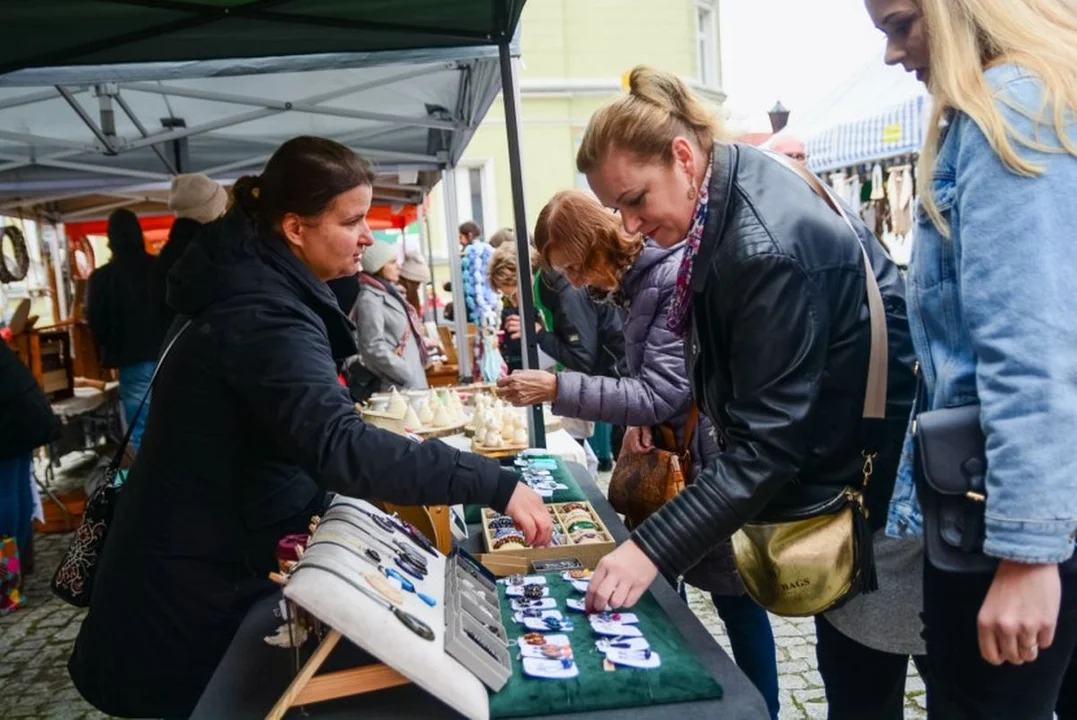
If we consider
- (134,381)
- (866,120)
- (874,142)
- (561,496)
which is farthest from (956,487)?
(866,120)

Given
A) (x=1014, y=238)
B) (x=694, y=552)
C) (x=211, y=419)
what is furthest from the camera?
(x=211, y=419)

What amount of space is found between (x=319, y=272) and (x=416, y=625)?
864mm

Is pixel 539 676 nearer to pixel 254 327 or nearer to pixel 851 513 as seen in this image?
pixel 851 513

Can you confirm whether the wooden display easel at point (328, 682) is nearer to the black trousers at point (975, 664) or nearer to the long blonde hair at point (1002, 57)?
the black trousers at point (975, 664)

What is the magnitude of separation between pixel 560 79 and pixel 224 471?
1636cm

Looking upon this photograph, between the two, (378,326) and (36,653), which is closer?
(36,653)

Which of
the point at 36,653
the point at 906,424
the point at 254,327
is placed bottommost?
the point at 36,653

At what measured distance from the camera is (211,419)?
5.31 ft

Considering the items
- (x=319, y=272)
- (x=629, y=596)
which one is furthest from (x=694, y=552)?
(x=319, y=272)

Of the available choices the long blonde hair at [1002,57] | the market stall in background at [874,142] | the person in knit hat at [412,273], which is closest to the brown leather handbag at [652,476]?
the long blonde hair at [1002,57]

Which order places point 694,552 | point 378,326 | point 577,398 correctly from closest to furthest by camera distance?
point 694,552 < point 577,398 < point 378,326

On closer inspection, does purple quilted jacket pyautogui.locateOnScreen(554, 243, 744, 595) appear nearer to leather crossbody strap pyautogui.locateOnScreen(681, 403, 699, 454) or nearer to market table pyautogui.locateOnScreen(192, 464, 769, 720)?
leather crossbody strap pyautogui.locateOnScreen(681, 403, 699, 454)

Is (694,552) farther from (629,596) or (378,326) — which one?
(378,326)

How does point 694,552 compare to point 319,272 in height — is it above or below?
below
